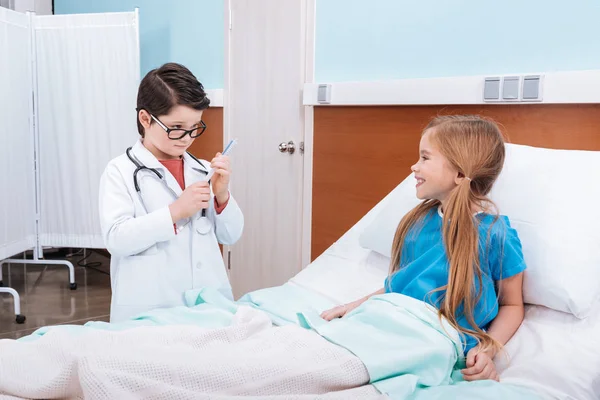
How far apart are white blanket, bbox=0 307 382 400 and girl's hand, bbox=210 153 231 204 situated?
0.54 meters

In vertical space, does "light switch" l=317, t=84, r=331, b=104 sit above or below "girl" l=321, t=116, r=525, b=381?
above

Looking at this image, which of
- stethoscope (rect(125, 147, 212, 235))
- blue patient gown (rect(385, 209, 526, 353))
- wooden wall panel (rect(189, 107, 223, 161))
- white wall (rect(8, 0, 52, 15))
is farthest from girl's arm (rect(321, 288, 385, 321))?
white wall (rect(8, 0, 52, 15))

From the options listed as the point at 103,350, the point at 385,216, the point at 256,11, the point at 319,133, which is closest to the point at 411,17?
the point at 319,133

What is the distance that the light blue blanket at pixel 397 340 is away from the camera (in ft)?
3.78

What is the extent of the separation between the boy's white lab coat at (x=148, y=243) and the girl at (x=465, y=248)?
40cm

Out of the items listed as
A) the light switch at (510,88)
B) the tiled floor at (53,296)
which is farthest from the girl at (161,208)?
the tiled floor at (53,296)

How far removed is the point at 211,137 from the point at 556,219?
246 cm

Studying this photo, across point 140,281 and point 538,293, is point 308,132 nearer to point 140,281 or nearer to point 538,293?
point 140,281

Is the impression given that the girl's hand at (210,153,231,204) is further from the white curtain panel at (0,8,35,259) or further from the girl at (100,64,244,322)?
the white curtain panel at (0,8,35,259)

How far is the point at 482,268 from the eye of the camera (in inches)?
55.0

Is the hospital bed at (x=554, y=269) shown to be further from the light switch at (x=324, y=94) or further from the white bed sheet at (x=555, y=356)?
the light switch at (x=324, y=94)

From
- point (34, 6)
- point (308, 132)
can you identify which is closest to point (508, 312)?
point (308, 132)

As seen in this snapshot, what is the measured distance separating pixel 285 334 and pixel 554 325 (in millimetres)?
609

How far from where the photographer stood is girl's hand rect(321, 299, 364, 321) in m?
1.57
